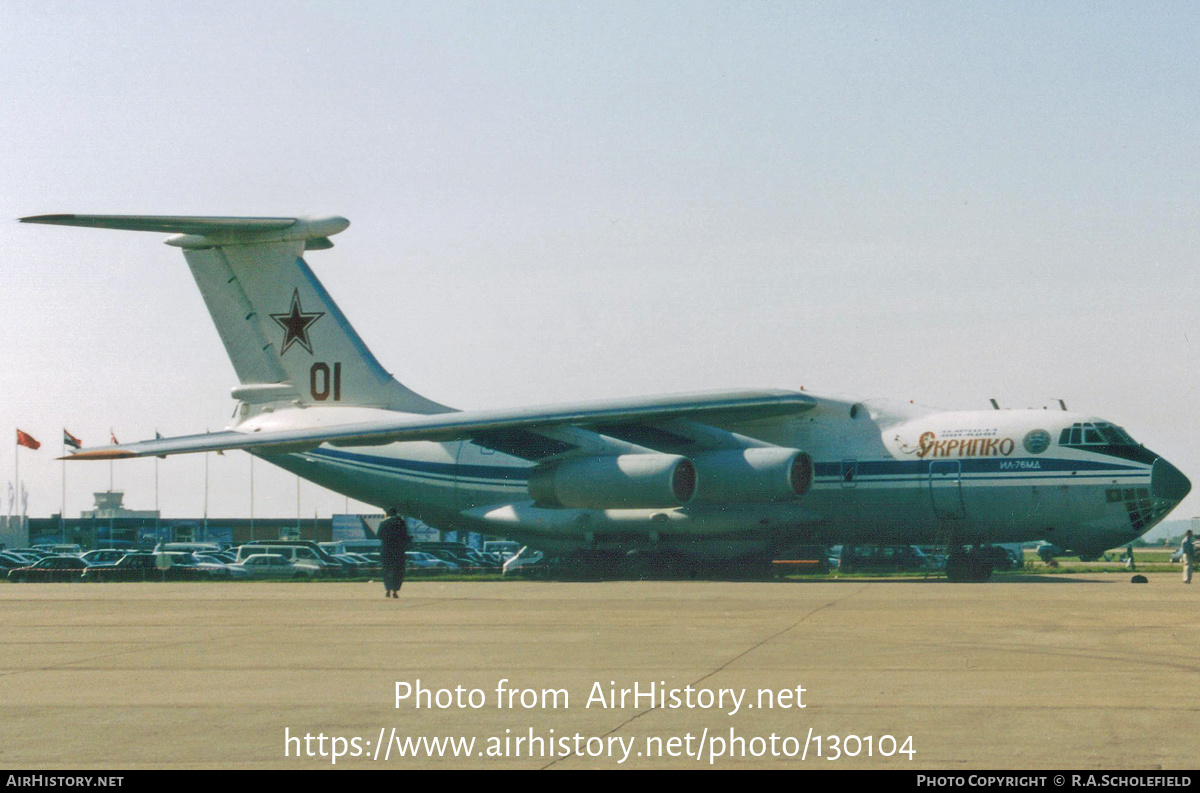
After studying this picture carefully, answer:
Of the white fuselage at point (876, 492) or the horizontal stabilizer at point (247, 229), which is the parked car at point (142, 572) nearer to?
the white fuselage at point (876, 492)

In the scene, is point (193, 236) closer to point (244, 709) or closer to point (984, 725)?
point (244, 709)

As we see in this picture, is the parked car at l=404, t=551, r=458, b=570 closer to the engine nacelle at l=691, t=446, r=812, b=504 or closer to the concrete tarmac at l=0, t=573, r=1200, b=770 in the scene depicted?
the engine nacelle at l=691, t=446, r=812, b=504

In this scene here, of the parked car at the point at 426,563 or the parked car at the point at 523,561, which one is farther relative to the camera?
the parked car at the point at 426,563

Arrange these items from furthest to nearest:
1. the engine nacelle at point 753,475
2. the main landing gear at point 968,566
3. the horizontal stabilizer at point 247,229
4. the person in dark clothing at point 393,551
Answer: the horizontal stabilizer at point 247,229 → the main landing gear at point 968,566 → the engine nacelle at point 753,475 → the person in dark clothing at point 393,551

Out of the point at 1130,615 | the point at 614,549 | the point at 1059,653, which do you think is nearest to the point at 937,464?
the point at 614,549

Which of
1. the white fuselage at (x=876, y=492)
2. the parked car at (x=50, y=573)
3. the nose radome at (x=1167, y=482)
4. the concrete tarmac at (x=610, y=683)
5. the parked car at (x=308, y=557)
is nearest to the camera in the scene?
the concrete tarmac at (x=610, y=683)

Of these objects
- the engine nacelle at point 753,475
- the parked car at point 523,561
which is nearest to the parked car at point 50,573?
the parked car at point 523,561

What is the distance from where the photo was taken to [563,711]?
5.82 m

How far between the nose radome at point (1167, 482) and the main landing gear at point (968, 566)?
111 inches

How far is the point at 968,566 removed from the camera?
20031mm

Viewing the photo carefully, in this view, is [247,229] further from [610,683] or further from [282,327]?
[610,683]

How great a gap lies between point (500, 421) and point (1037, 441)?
8.24 meters

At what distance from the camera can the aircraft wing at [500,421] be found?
20.1 metres

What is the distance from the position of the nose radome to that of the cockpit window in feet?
1.72
